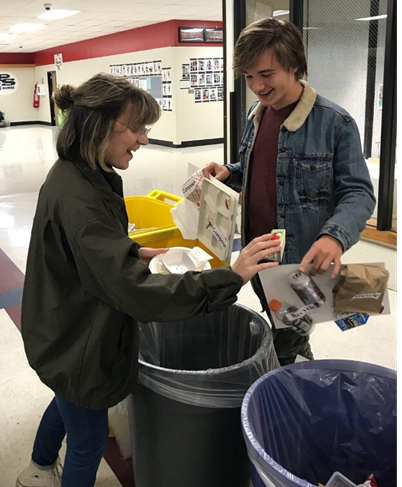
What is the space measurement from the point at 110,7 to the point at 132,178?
11.2 feet

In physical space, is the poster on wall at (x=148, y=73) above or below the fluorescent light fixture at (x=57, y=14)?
below

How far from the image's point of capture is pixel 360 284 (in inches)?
50.7

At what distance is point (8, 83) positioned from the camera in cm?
1884

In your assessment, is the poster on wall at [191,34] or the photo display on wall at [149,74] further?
the photo display on wall at [149,74]

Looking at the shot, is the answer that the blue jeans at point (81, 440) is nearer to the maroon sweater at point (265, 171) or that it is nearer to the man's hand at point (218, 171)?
the maroon sweater at point (265, 171)

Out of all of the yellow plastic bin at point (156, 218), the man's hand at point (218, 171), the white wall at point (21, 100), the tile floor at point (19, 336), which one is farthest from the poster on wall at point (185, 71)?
the man's hand at point (218, 171)

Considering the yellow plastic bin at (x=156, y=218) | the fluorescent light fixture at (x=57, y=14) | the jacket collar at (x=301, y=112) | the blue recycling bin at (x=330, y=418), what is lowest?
the blue recycling bin at (x=330, y=418)

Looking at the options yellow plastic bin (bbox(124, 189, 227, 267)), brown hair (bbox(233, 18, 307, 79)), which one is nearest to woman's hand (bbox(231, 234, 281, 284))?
brown hair (bbox(233, 18, 307, 79))

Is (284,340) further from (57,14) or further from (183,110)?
(183,110)

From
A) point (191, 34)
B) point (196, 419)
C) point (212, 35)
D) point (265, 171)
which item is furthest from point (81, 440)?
point (212, 35)

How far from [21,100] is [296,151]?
1950 cm

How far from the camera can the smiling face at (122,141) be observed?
123 cm

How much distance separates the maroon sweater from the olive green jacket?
1.88ft

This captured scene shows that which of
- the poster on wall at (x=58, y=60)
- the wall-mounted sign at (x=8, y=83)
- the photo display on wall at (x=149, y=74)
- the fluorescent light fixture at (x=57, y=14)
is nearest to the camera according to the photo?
the fluorescent light fixture at (x=57, y=14)
